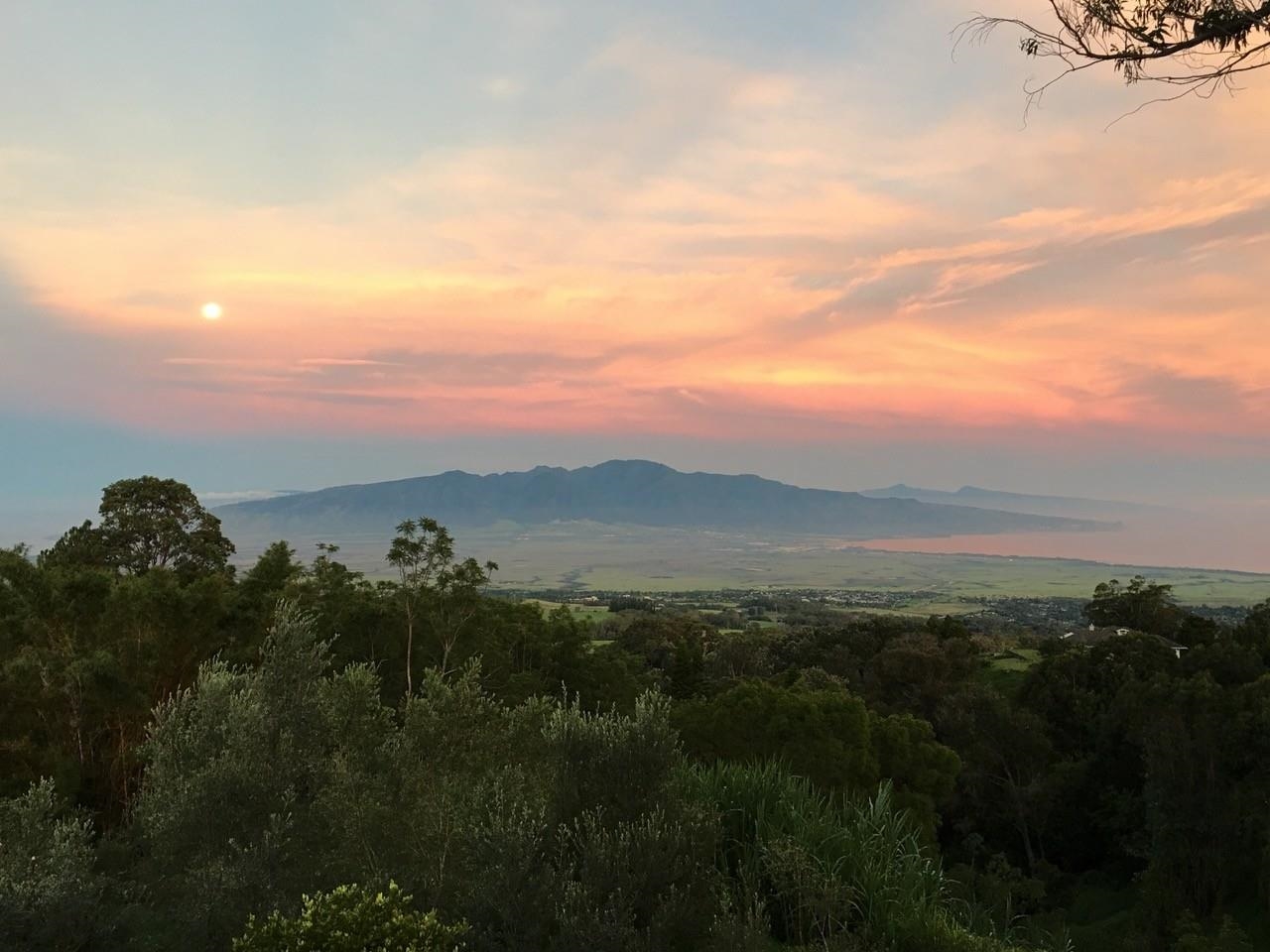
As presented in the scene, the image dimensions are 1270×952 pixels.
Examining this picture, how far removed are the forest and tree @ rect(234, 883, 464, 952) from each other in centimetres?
4

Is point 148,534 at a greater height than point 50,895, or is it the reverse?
point 148,534

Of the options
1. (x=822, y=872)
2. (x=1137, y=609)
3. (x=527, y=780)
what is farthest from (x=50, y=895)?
(x=1137, y=609)

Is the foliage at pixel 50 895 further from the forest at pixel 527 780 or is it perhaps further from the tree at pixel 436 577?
the tree at pixel 436 577

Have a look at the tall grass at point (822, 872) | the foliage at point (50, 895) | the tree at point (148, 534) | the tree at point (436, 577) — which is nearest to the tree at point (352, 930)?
the tall grass at point (822, 872)

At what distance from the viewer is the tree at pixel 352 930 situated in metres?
10.1

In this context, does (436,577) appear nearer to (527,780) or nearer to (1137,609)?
(527,780)

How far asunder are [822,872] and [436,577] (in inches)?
1174

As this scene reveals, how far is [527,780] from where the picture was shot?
13047 mm

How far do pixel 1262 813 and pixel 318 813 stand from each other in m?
41.5

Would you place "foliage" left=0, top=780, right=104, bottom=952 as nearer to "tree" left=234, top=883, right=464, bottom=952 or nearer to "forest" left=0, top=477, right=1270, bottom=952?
"forest" left=0, top=477, right=1270, bottom=952

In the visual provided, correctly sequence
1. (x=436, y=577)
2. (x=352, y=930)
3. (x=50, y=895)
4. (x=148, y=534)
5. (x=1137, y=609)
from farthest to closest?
1. (x=1137, y=609)
2. (x=148, y=534)
3. (x=436, y=577)
4. (x=50, y=895)
5. (x=352, y=930)

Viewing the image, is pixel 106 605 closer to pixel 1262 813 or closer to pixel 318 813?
pixel 318 813

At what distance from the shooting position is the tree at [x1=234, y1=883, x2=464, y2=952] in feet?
33.1

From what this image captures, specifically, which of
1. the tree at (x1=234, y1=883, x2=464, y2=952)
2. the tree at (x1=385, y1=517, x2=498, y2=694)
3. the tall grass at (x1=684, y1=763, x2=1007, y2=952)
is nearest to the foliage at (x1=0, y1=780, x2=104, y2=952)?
the tree at (x1=234, y1=883, x2=464, y2=952)
